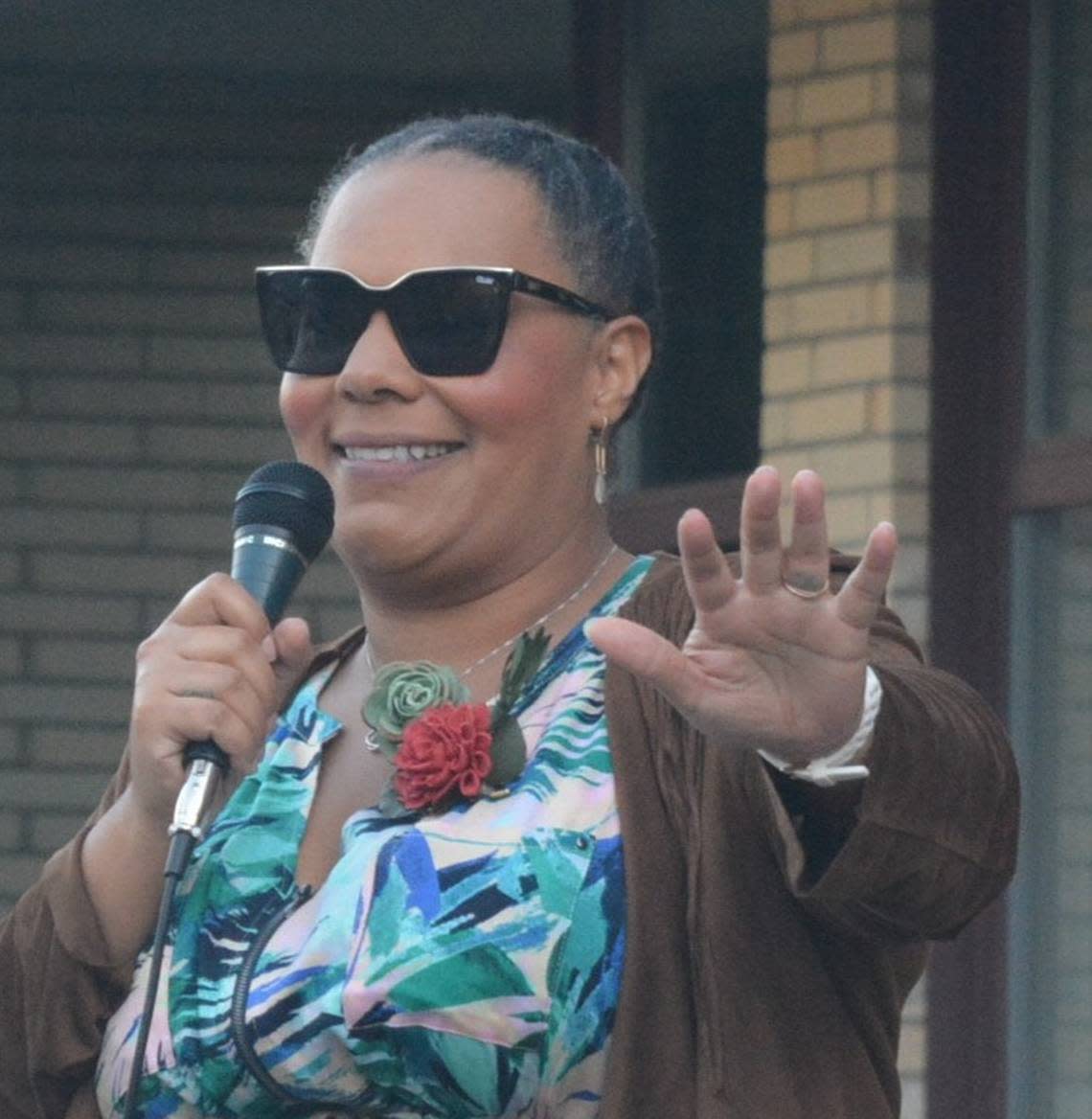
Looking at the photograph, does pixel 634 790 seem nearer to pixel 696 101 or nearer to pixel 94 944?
pixel 94 944

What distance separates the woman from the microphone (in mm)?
49

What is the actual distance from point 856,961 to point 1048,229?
2783mm

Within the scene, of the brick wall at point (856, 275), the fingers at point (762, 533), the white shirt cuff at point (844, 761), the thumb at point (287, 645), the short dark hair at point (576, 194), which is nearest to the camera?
the fingers at point (762, 533)

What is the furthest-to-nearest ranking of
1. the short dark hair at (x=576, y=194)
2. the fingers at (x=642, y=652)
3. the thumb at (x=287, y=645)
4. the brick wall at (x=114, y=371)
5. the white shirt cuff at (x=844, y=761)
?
the brick wall at (x=114, y=371) < the short dark hair at (x=576, y=194) < the thumb at (x=287, y=645) < the white shirt cuff at (x=844, y=761) < the fingers at (x=642, y=652)

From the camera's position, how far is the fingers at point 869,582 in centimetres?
269

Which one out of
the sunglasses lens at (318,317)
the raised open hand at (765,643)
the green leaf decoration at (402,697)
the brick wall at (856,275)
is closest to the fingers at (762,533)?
the raised open hand at (765,643)

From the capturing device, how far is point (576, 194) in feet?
12.1

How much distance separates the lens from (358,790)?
3529 millimetres

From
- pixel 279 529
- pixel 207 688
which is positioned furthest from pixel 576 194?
pixel 207 688

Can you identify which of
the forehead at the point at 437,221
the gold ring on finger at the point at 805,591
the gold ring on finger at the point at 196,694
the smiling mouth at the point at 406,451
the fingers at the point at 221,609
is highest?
the forehead at the point at 437,221

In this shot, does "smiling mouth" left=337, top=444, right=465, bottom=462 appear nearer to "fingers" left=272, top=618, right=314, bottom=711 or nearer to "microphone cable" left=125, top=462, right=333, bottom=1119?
"microphone cable" left=125, top=462, right=333, bottom=1119

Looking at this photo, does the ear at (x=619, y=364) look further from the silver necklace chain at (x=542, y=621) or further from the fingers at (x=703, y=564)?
the fingers at (x=703, y=564)

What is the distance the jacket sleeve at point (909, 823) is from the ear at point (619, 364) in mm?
722

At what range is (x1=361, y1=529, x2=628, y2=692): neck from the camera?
3.61 m
